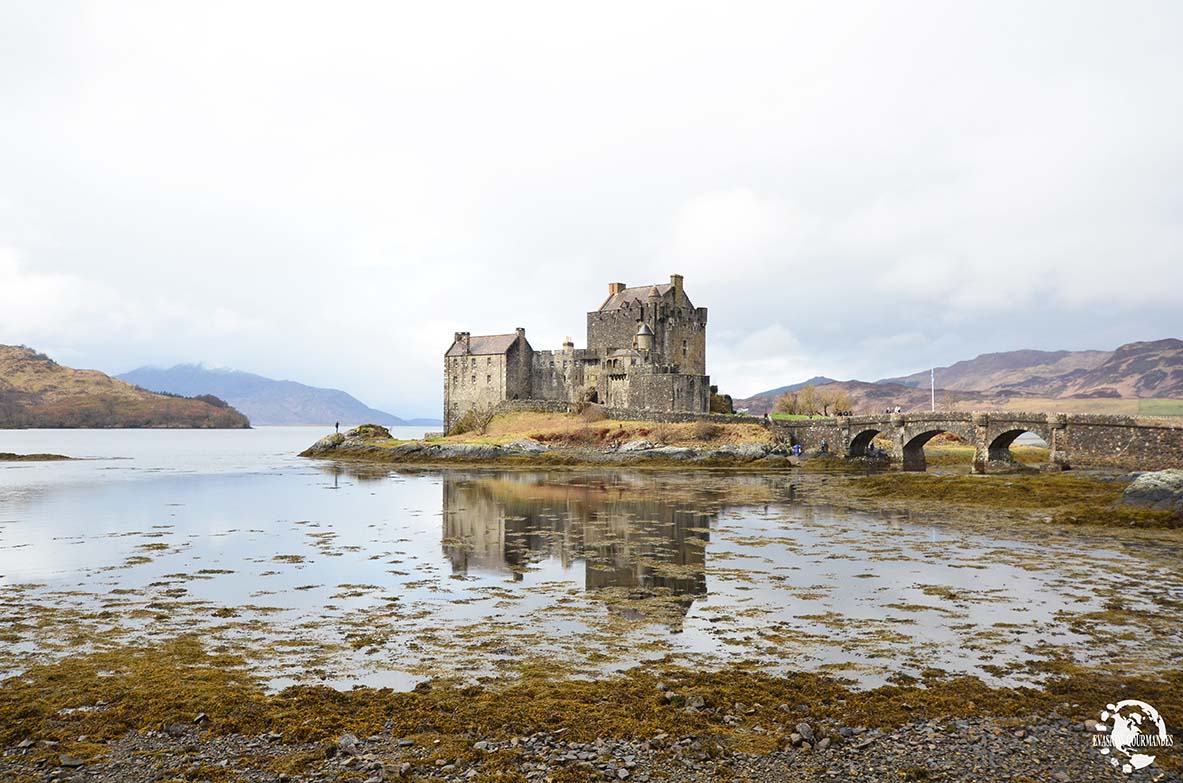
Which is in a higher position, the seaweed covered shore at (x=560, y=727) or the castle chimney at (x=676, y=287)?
the castle chimney at (x=676, y=287)

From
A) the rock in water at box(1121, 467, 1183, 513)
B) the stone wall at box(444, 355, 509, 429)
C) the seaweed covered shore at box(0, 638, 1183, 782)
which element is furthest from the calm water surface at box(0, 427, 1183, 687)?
the stone wall at box(444, 355, 509, 429)

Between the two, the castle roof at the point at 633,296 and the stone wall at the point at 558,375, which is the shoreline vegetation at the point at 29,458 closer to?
the stone wall at the point at 558,375

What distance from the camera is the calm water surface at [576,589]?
39.2 feet

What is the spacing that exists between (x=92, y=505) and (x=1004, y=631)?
3642 cm

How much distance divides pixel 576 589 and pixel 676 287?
63595 mm

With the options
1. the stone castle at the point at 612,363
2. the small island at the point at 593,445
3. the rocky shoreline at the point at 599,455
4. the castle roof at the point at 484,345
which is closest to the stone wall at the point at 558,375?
the stone castle at the point at 612,363

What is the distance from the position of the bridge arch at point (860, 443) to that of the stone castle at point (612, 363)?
1451 centimetres

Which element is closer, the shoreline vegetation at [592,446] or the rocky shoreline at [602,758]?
the rocky shoreline at [602,758]

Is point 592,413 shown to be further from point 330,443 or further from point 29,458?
point 29,458

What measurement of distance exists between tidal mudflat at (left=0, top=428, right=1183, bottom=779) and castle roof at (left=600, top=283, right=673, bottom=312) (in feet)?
159

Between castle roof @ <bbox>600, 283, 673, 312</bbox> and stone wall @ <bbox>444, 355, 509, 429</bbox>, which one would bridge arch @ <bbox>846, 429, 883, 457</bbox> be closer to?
castle roof @ <bbox>600, 283, 673, 312</bbox>

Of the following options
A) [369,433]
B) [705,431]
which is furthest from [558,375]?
[369,433]

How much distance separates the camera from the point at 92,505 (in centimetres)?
3472

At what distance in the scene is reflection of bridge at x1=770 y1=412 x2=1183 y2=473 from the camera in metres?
43.8
